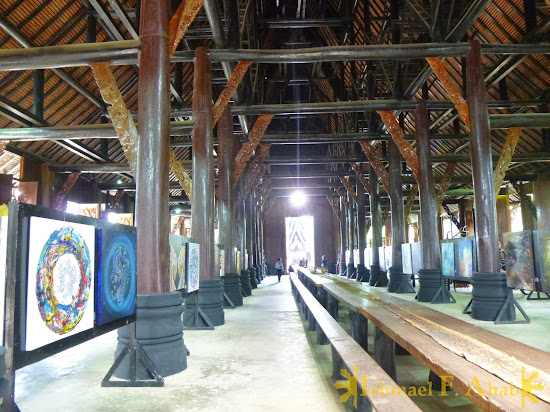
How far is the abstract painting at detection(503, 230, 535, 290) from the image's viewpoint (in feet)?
28.6

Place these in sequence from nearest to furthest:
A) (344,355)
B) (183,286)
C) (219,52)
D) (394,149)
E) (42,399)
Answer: (344,355), (42,399), (183,286), (219,52), (394,149)

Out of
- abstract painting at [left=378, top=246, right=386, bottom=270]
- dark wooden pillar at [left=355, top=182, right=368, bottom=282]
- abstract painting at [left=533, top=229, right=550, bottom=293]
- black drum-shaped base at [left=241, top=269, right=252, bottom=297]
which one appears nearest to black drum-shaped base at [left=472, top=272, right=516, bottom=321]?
abstract painting at [left=533, top=229, right=550, bottom=293]

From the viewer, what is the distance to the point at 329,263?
108 ft

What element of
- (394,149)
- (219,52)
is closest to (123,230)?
(219,52)

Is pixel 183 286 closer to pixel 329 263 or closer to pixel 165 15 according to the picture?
pixel 165 15

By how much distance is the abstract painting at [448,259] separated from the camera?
439 inches

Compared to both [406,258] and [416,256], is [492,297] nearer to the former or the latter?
[416,256]

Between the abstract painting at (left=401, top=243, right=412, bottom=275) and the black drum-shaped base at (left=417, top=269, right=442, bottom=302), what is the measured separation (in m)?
2.39

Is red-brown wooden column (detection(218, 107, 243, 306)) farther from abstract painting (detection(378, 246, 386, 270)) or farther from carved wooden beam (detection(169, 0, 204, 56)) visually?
abstract painting (detection(378, 246, 386, 270))

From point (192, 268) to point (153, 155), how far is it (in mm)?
2444

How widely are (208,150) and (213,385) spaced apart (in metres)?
4.58

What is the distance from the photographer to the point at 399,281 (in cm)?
1423

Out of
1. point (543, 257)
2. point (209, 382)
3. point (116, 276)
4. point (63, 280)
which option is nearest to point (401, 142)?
point (543, 257)

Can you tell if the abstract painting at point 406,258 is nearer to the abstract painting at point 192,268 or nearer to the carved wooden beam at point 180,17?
the abstract painting at point 192,268
